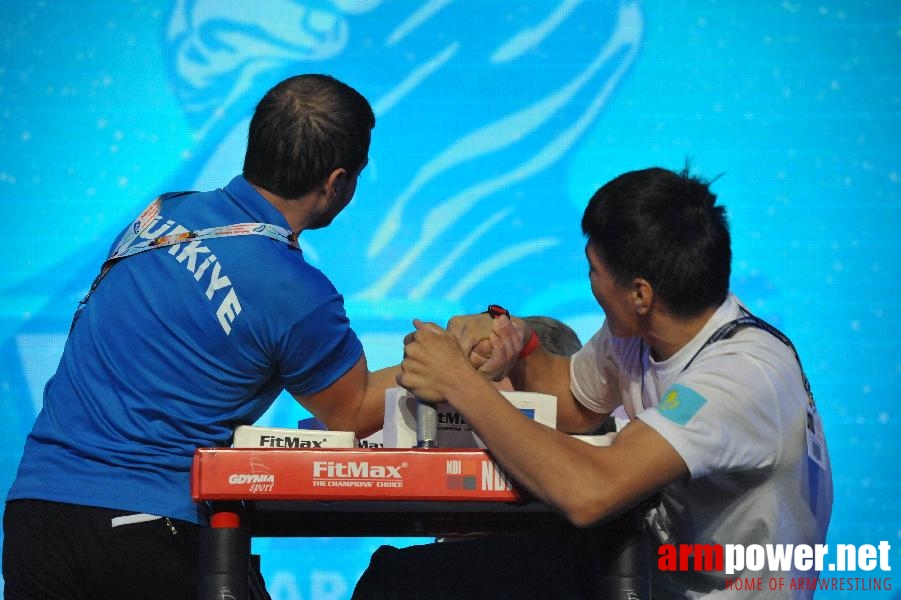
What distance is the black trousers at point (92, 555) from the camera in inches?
61.0

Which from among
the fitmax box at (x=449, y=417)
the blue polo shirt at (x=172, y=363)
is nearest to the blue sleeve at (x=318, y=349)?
the blue polo shirt at (x=172, y=363)

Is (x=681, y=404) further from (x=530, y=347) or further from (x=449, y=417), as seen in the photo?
(x=530, y=347)

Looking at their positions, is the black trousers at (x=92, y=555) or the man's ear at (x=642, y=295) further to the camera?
the man's ear at (x=642, y=295)

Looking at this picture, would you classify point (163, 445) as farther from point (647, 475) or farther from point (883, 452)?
point (883, 452)

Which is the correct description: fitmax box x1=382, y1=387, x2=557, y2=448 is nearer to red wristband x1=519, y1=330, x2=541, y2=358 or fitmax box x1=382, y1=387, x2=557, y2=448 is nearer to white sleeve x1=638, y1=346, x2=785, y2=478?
white sleeve x1=638, y1=346, x2=785, y2=478

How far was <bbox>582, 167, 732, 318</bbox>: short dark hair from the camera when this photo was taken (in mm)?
1644

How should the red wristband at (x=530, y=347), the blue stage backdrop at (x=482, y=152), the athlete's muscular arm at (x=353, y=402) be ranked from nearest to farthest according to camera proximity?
the athlete's muscular arm at (x=353, y=402) < the red wristband at (x=530, y=347) < the blue stage backdrop at (x=482, y=152)

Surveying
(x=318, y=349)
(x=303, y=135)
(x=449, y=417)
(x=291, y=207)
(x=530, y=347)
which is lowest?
(x=449, y=417)

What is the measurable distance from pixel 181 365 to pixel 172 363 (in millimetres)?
15

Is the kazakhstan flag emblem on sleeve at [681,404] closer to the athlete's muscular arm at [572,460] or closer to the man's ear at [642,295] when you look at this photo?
the athlete's muscular arm at [572,460]

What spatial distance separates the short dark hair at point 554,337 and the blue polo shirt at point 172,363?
905 millimetres

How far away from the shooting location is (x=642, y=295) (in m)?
1.68

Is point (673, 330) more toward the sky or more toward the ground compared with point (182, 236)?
more toward the ground

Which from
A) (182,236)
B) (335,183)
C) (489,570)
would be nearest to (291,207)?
(335,183)
